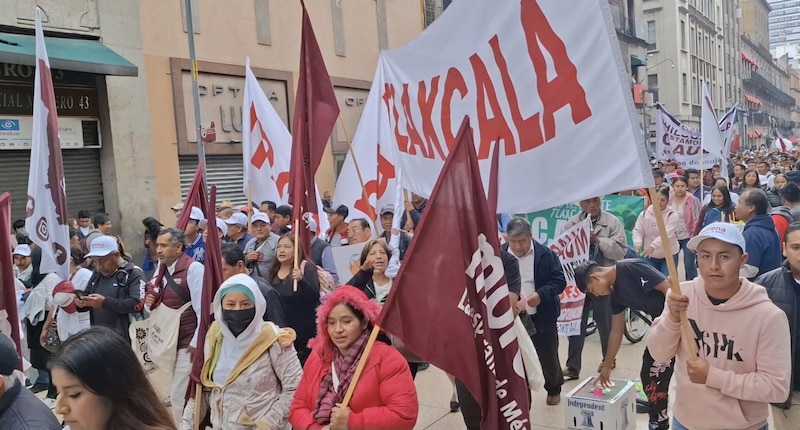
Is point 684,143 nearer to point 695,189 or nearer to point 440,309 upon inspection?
point 695,189

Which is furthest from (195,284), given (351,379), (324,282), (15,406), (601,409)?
(601,409)

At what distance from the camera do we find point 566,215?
24.3 ft

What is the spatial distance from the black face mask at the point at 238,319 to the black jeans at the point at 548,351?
2.60m

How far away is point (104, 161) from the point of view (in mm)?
13172

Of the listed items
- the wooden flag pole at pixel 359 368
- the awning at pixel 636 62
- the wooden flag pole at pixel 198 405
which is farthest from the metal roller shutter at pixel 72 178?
the awning at pixel 636 62

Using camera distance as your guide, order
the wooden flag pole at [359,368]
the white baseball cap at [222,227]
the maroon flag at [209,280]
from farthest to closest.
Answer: the white baseball cap at [222,227] < the maroon flag at [209,280] < the wooden flag pole at [359,368]

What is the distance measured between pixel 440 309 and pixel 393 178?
4.34 meters

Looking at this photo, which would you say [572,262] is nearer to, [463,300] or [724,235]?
[724,235]

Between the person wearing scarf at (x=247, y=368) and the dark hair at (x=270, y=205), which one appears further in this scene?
the dark hair at (x=270, y=205)

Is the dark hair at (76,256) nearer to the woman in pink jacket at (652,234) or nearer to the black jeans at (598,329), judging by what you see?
the black jeans at (598,329)

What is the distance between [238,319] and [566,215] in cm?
469

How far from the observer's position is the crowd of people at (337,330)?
2.45 meters

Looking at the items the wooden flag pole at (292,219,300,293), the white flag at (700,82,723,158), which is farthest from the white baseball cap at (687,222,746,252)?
the white flag at (700,82,723,158)

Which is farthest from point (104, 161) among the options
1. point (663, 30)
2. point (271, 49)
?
point (663, 30)
